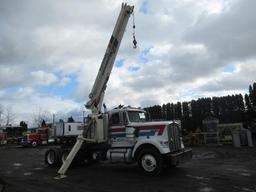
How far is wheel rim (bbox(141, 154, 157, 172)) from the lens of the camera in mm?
10008

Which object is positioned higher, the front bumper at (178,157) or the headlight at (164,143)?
the headlight at (164,143)

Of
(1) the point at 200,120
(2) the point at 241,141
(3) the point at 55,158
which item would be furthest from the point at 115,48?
(1) the point at 200,120

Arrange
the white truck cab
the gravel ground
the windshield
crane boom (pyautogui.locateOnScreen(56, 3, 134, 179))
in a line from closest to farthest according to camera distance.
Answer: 1. the gravel ground
2. the white truck cab
3. the windshield
4. crane boom (pyautogui.locateOnScreen(56, 3, 134, 179))

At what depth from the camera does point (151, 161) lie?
10062 millimetres

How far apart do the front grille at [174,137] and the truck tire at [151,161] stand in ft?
2.28

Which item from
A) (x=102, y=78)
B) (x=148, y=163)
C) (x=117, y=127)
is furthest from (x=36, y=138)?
(x=148, y=163)

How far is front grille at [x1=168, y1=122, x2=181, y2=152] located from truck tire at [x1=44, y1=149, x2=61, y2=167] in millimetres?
5554

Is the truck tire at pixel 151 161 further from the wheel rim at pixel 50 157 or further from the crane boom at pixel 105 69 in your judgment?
the wheel rim at pixel 50 157

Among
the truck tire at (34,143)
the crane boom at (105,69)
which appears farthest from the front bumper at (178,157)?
the truck tire at (34,143)

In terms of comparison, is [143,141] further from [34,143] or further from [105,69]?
[34,143]

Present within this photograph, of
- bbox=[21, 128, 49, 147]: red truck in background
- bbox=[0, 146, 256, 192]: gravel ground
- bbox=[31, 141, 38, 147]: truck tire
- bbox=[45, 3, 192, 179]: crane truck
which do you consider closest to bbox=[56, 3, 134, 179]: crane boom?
bbox=[45, 3, 192, 179]: crane truck

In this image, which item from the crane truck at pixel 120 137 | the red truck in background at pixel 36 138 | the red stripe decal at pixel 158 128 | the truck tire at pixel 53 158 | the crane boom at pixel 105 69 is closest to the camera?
the crane truck at pixel 120 137

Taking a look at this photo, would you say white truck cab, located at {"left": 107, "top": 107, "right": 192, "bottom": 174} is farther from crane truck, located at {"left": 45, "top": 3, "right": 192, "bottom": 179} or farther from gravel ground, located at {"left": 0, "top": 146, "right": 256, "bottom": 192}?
gravel ground, located at {"left": 0, "top": 146, "right": 256, "bottom": 192}

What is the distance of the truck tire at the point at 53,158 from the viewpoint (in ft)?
42.3
